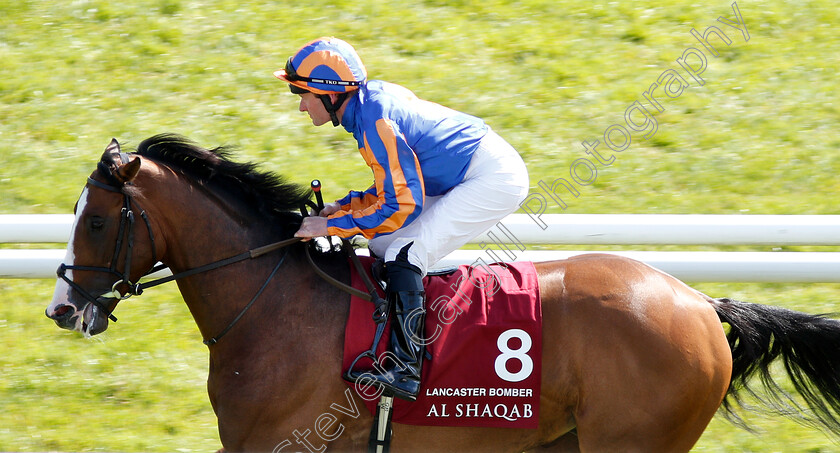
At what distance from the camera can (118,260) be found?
3432 mm

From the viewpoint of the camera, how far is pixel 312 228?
3645 millimetres

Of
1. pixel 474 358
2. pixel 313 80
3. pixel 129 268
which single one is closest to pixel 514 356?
pixel 474 358

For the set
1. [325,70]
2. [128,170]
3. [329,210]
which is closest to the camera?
[128,170]

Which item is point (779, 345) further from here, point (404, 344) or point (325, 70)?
point (325, 70)

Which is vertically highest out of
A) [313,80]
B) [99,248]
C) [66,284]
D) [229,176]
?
[313,80]

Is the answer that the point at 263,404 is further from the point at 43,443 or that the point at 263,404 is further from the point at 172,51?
the point at 172,51

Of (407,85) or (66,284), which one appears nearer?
(66,284)

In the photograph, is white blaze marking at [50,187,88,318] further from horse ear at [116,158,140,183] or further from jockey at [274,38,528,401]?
jockey at [274,38,528,401]

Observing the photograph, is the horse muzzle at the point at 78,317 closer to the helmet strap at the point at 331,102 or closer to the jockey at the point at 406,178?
the jockey at the point at 406,178

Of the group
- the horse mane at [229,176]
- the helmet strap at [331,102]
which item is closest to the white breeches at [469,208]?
the horse mane at [229,176]

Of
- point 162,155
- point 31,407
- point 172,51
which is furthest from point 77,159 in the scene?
point 162,155

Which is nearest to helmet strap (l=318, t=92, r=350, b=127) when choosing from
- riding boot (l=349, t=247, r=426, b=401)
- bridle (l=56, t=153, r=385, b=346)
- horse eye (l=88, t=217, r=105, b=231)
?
bridle (l=56, t=153, r=385, b=346)

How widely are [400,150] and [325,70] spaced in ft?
1.56

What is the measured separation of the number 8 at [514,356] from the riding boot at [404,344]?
0.34 metres
